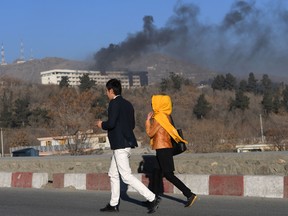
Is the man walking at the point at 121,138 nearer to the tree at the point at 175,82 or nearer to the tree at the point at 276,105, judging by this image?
the tree at the point at 276,105

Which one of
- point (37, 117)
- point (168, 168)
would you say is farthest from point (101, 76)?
point (168, 168)

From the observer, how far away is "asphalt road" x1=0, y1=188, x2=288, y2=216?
9535mm

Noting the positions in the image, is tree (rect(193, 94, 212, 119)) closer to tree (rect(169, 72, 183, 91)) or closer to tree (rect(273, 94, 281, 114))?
tree (rect(169, 72, 183, 91))

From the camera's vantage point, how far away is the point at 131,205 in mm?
10617

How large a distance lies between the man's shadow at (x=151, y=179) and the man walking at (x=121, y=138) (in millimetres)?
902

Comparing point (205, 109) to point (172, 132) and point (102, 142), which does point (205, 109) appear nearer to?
point (102, 142)

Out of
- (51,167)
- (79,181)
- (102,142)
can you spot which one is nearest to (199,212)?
(79,181)

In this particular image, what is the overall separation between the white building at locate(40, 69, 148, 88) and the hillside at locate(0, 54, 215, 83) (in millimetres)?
1670

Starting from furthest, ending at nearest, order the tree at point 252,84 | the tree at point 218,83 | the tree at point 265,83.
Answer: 1. the tree at point 265,83
2. the tree at point 252,84
3. the tree at point 218,83

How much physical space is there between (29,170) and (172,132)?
7338mm

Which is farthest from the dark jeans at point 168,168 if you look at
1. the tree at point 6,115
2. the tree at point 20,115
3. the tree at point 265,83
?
the tree at point 265,83

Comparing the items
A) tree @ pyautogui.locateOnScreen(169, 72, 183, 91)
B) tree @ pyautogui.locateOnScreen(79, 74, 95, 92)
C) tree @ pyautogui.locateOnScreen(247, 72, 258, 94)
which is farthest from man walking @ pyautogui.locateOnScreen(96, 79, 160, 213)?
tree @ pyautogui.locateOnScreen(247, 72, 258, 94)

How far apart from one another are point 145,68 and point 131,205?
467ft

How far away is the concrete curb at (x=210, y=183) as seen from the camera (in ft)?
35.2
